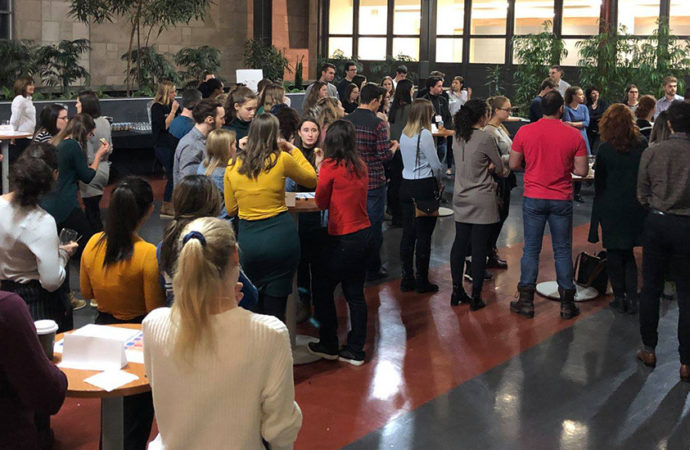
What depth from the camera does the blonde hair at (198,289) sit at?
7.29 feet

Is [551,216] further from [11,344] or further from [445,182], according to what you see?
[445,182]

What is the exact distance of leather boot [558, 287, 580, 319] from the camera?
631 centimetres

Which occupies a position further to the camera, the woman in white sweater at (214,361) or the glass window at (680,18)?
the glass window at (680,18)

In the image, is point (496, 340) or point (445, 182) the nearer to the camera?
point (496, 340)

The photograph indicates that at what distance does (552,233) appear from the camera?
6.22 meters

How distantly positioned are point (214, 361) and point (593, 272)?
5219 millimetres

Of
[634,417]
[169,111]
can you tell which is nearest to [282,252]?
[634,417]

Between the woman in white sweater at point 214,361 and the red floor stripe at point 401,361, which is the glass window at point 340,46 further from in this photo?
the woman in white sweater at point 214,361

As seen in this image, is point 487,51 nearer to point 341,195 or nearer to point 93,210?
point 93,210

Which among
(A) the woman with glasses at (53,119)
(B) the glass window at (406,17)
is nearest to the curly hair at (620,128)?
(A) the woman with glasses at (53,119)

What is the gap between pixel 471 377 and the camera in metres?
5.13

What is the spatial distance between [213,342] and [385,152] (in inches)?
160

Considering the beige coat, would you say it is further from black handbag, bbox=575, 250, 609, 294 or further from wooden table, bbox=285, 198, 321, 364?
wooden table, bbox=285, 198, 321, 364

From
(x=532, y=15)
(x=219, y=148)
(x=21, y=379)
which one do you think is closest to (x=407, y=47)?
(x=532, y=15)
